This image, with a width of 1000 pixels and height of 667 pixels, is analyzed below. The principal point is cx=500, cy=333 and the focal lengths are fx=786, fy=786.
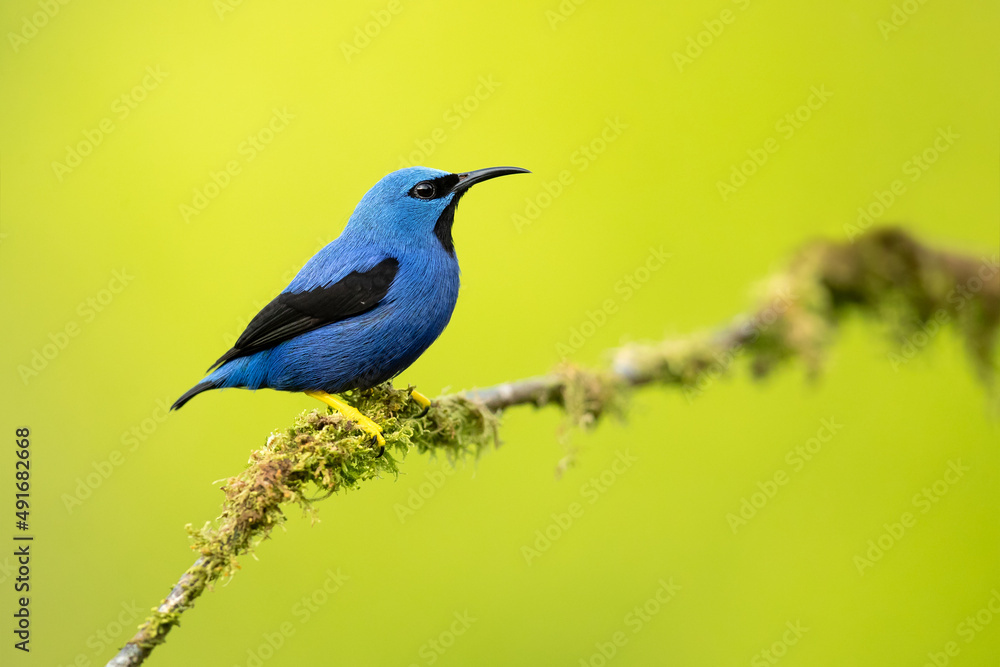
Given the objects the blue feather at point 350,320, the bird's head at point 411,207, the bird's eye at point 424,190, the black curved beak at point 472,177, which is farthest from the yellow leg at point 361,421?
the black curved beak at point 472,177

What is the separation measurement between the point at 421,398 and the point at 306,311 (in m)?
0.69

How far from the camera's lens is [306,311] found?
374cm

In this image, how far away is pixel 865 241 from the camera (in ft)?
10.4

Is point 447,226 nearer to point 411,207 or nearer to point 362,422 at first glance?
point 411,207

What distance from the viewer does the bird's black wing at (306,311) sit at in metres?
3.72

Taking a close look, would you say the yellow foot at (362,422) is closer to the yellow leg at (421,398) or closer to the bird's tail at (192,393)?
the yellow leg at (421,398)

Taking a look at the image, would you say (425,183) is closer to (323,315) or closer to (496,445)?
(323,315)

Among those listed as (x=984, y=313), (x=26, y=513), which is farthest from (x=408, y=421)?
(x=984, y=313)

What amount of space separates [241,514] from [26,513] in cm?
202

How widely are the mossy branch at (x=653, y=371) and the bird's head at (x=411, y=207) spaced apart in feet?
2.68

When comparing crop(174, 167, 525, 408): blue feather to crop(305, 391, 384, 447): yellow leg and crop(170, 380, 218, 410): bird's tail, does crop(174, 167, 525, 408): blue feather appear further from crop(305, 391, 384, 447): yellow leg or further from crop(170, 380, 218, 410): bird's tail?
crop(305, 391, 384, 447): yellow leg

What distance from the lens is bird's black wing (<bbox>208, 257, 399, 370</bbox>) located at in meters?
3.72

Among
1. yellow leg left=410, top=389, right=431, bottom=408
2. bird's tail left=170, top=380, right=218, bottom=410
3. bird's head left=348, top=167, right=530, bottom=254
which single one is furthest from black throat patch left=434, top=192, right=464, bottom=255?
bird's tail left=170, top=380, right=218, bottom=410

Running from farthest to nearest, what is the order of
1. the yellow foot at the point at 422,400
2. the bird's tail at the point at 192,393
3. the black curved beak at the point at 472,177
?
the black curved beak at the point at 472,177 → the yellow foot at the point at 422,400 → the bird's tail at the point at 192,393
